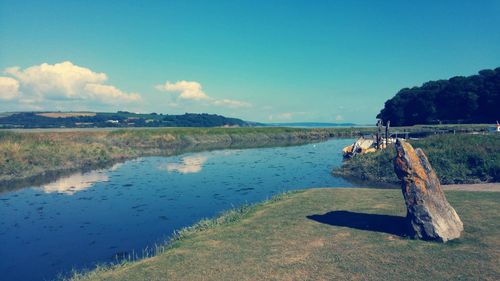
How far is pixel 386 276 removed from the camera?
335 inches

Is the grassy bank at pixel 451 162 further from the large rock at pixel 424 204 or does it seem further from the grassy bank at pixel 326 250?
the large rock at pixel 424 204

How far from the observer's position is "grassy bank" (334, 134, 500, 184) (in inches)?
960

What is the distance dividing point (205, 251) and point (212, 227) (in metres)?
3.56

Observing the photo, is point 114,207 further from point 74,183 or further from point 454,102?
point 454,102

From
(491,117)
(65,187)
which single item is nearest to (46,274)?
(65,187)

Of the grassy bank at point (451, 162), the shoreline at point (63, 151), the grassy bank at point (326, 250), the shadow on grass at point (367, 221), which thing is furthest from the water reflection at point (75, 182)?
the grassy bank at point (451, 162)

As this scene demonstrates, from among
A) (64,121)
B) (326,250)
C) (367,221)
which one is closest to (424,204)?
(367,221)

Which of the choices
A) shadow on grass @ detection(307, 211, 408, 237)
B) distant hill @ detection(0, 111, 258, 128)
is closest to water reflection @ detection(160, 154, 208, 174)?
shadow on grass @ detection(307, 211, 408, 237)

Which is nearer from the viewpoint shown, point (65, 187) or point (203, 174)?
point (65, 187)

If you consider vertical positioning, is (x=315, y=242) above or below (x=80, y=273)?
above

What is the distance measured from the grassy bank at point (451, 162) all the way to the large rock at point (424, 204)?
15.7 m

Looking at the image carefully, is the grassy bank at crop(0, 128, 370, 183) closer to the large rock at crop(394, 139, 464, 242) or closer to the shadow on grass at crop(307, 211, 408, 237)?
the shadow on grass at crop(307, 211, 408, 237)

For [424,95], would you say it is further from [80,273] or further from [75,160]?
[80,273]

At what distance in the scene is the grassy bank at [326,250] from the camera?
29.0ft
